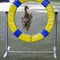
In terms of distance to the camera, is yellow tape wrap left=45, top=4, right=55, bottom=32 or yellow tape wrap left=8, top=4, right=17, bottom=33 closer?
yellow tape wrap left=45, top=4, right=55, bottom=32

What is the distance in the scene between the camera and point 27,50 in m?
4.94

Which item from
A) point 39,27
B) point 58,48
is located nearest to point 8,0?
point 39,27

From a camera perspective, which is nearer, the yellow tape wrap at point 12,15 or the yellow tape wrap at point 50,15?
the yellow tape wrap at point 50,15

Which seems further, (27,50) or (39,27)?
(39,27)

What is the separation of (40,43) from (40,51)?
76 centimetres

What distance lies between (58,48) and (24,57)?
824 millimetres

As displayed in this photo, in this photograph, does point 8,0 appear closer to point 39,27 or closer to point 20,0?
point 39,27

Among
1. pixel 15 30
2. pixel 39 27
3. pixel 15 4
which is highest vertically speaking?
pixel 15 4

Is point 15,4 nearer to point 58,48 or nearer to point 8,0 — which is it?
point 58,48

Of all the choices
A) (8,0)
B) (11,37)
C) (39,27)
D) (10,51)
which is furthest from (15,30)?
(8,0)

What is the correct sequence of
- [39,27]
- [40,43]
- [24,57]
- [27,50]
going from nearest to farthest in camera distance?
[24,57], [27,50], [40,43], [39,27]

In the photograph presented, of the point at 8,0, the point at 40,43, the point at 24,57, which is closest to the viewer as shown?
the point at 24,57

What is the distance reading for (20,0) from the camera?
4.49 m

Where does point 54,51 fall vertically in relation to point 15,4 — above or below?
below
